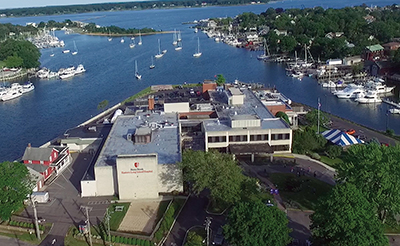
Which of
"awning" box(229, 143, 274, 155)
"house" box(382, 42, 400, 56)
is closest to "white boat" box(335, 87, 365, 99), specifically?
"house" box(382, 42, 400, 56)

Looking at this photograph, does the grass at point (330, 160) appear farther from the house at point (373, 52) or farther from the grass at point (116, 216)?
the house at point (373, 52)

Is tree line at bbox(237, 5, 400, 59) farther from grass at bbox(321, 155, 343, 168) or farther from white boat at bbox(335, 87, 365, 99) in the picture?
grass at bbox(321, 155, 343, 168)

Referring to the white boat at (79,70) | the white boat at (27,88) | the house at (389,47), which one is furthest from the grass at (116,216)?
the house at (389,47)

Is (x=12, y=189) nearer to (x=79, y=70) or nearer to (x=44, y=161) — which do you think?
(x=44, y=161)

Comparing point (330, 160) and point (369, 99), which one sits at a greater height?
point (369, 99)

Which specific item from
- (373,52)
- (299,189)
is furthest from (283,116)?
(373,52)

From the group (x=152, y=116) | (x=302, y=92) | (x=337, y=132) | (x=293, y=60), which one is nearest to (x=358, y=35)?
(x=293, y=60)
